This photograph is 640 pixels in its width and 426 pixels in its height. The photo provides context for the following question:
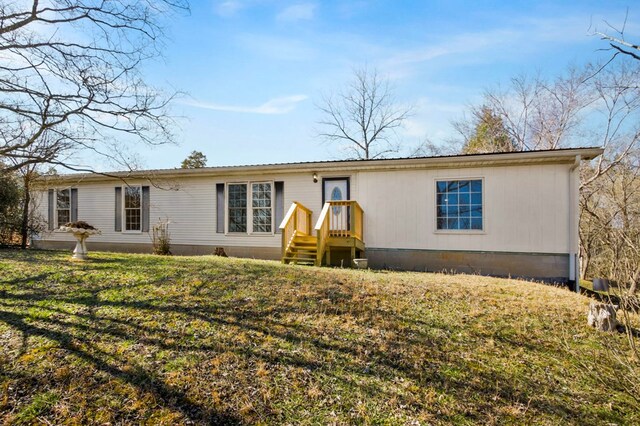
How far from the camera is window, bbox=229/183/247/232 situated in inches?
492

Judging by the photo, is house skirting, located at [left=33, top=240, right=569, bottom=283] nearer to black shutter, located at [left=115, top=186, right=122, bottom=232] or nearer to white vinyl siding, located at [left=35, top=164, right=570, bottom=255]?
white vinyl siding, located at [left=35, top=164, right=570, bottom=255]

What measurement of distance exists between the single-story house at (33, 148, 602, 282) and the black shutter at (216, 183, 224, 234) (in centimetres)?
3

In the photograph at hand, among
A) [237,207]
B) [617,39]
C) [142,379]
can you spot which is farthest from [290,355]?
[237,207]

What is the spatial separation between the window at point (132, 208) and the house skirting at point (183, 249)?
2.29 ft

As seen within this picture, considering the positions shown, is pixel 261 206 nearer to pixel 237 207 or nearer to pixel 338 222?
pixel 237 207

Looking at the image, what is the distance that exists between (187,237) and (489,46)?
12.0m

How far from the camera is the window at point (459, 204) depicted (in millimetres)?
10172

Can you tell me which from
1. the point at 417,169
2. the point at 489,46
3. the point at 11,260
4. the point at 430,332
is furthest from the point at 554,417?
the point at 489,46

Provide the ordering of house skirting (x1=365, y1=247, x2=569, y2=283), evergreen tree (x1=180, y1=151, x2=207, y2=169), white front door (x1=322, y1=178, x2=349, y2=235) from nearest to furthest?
house skirting (x1=365, y1=247, x2=569, y2=283) → white front door (x1=322, y1=178, x2=349, y2=235) → evergreen tree (x1=180, y1=151, x2=207, y2=169)

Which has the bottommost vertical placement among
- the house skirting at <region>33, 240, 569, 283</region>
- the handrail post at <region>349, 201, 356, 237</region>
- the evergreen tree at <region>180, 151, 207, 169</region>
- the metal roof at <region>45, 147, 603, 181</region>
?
the house skirting at <region>33, 240, 569, 283</region>

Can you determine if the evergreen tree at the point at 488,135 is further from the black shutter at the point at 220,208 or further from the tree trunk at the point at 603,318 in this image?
the tree trunk at the point at 603,318

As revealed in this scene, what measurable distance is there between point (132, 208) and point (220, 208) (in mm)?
3627

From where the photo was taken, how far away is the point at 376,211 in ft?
36.1

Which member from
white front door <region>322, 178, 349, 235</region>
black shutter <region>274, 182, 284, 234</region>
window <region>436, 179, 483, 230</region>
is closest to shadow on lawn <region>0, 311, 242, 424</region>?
white front door <region>322, 178, 349, 235</region>
